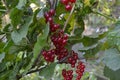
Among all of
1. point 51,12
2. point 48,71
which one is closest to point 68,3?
point 51,12

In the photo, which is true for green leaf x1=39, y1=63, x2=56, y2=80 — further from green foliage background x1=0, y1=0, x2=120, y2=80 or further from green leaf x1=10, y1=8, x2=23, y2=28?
green leaf x1=10, y1=8, x2=23, y2=28

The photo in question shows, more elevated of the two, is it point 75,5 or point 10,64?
point 75,5

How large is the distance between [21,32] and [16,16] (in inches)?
1.3

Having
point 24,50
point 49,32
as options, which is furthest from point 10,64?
point 49,32

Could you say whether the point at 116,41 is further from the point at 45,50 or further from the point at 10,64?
the point at 10,64

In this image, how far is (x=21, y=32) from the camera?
60 cm

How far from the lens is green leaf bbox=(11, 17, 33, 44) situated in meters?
0.59

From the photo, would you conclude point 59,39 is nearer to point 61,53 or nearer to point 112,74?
point 61,53

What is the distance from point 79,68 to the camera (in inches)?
25.6

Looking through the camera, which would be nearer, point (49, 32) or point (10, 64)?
point (49, 32)

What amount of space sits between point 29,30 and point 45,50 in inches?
2.5

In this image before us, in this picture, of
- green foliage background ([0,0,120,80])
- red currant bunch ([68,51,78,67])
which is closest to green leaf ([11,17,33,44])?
green foliage background ([0,0,120,80])

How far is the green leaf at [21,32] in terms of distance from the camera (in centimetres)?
59

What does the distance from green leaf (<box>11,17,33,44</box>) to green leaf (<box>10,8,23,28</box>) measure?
1 cm
